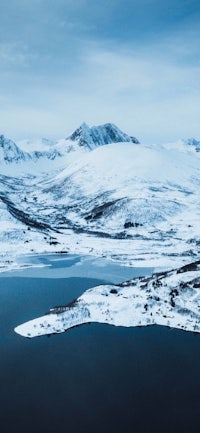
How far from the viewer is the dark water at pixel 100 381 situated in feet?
79.4

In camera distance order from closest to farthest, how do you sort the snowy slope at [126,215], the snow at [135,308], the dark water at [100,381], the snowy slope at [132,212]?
the dark water at [100,381], the snow at [135,308], the snowy slope at [126,215], the snowy slope at [132,212]

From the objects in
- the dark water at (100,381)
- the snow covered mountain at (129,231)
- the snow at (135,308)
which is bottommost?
the dark water at (100,381)

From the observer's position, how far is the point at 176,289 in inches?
1794

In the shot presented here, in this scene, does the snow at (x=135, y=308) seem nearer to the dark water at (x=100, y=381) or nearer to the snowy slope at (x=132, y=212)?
the dark water at (x=100, y=381)

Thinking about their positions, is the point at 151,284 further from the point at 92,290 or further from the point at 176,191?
the point at 176,191

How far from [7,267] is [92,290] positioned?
21.6m

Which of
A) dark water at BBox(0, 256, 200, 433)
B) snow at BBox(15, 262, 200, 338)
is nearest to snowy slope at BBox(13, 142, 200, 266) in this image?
snow at BBox(15, 262, 200, 338)

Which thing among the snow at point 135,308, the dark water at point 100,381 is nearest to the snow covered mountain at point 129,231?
the snow at point 135,308

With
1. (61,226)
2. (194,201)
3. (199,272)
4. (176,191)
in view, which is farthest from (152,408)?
(176,191)

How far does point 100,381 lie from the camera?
28578mm

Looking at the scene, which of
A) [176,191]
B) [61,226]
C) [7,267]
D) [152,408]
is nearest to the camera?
[152,408]

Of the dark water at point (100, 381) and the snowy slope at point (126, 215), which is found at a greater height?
the snowy slope at point (126, 215)

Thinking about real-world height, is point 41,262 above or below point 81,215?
below

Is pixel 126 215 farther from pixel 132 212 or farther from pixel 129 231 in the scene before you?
pixel 129 231
